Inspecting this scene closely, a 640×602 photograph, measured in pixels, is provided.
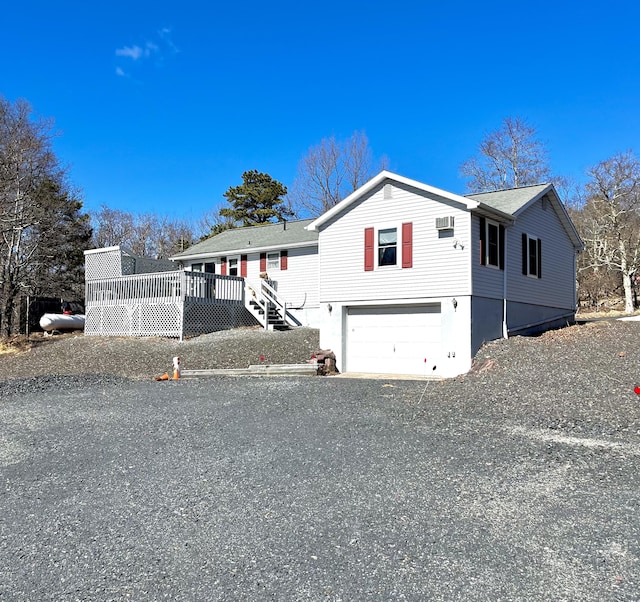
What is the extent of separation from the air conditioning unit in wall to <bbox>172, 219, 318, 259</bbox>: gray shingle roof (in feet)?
26.3

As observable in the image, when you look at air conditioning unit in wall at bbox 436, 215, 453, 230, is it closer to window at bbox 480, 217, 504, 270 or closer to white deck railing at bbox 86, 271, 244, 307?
window at bbox 480, 217, 504, 270

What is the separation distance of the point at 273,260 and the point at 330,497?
59.6ft

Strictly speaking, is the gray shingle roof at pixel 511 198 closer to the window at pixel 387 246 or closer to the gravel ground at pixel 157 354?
the window at pixel 387 246

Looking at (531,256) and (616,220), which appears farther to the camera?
(616,220)

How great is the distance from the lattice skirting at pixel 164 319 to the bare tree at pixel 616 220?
20239 millimetres

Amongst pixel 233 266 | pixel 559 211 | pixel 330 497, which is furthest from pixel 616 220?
pixel 330 497

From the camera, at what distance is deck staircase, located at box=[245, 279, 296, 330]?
804 inches

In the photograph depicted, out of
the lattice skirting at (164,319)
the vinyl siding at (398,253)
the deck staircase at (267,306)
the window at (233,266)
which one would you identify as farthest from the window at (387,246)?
the window at (233,266)

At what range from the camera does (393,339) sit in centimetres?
1459

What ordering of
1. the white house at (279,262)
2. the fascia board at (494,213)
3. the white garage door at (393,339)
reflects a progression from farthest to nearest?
1. the white house at (279,262)
2. the white garage door at (393,339)
3. the fascia board at (494,213)

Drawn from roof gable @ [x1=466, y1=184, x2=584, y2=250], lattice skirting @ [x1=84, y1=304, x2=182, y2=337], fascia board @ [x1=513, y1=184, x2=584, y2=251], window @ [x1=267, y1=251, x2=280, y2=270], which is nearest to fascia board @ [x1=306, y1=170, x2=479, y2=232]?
roof gable @ [x1=466, y1=184, x2=584, y2=250]

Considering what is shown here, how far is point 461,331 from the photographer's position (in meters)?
13.0

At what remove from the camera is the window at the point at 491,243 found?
13.7 meters

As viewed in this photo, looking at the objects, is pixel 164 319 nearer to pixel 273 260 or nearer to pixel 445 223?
pixel 273 260
